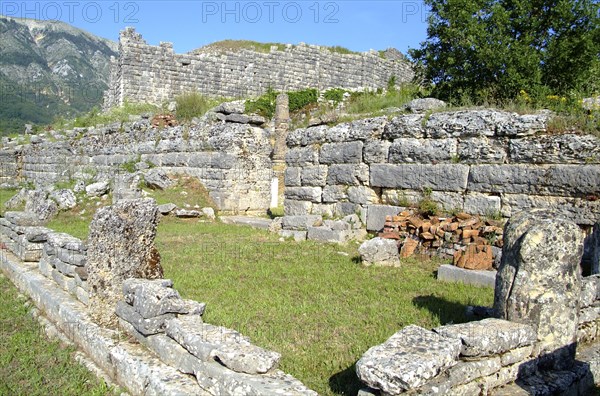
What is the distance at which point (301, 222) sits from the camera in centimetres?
1118

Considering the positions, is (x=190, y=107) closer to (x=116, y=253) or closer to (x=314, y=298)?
(x=314, y=298)

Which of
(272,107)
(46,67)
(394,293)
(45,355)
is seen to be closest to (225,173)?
(272,107)

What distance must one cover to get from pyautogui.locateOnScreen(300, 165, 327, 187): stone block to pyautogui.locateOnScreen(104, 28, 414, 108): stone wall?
48.1 feet

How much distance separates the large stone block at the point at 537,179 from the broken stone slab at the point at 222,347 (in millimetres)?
5901

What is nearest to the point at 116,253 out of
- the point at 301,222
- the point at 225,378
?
the point at 225,378

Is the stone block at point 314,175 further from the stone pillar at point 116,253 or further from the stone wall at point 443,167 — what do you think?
the stone pillar at point 116,253

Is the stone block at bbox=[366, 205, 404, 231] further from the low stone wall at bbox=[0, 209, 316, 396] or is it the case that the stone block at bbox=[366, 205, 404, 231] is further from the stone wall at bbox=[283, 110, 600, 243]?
the low stone wall at bbox=[0, 209, 316, 396]

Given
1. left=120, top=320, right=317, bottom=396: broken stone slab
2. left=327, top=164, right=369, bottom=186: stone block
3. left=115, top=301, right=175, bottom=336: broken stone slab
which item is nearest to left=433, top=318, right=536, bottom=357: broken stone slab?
left=120, top=320, right=317, bottom=396: broken stone slab

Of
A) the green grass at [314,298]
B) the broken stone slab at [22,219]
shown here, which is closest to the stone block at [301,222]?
the green grass at [314,298]

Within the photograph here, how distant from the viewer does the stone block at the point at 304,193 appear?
11.6 meters

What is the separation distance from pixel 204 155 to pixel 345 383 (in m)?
12.7

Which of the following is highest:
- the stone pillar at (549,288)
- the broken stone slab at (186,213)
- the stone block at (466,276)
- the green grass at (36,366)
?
the stone pillar at (549,288)

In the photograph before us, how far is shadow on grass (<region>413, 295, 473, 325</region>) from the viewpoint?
210 inches

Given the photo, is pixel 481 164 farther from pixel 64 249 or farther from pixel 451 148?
pixel 64 249
